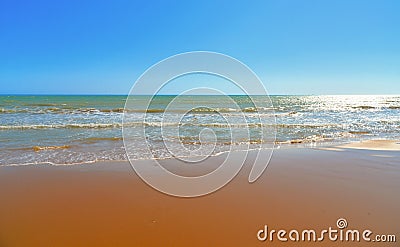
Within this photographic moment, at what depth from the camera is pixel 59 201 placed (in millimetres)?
3971

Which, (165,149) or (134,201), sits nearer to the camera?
(134,201)

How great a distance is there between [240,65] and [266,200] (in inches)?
83.1

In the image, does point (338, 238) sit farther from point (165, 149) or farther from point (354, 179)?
point (165, 149)

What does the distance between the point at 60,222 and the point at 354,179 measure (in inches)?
197

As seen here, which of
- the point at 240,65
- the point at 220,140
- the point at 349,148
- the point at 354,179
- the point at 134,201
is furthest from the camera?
the point at 220,140

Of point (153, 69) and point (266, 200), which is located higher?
point (153, 69)

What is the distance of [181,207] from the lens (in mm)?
3736

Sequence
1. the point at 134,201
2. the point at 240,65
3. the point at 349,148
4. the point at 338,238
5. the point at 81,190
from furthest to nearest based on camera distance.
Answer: the point at 349,148 < the point at 81,190 < the point at 134,201 < the point at 240,65 < the point at 338,238

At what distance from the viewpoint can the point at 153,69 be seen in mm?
3064

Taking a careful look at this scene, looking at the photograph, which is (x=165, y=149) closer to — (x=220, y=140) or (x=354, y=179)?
(x=220, y=140)

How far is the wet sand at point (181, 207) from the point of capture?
9.96ft

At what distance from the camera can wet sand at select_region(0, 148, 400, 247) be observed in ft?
9.96

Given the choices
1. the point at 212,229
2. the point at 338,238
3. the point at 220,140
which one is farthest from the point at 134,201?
the point at 220,140

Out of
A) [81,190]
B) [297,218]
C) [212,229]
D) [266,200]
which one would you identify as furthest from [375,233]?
[81,190]
